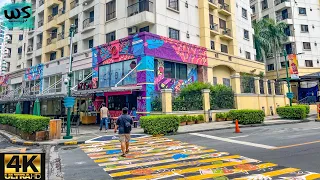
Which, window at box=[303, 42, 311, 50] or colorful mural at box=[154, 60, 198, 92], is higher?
window at box=[303, 42, 311, 50]

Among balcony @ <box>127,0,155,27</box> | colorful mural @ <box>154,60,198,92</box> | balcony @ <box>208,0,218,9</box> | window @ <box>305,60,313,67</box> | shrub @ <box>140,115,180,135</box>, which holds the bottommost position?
shrub @ <box>140,115,180,135</box>

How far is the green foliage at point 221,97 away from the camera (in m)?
21.3

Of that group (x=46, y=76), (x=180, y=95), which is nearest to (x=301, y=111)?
(x=180, y=95)

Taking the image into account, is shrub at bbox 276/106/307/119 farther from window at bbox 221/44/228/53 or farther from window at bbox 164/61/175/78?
window at bbox 164/61/175/78

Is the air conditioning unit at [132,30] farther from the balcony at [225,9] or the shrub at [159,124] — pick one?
the balcony at [225,9]

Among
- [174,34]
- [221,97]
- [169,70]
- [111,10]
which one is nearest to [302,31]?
[221,97]

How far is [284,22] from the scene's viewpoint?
41094 mm

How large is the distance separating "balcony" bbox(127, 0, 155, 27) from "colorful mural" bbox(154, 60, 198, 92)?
414 centimetres

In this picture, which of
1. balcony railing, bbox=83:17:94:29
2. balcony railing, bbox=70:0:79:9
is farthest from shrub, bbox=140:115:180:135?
balcony railing, bbox=70:0:79:9

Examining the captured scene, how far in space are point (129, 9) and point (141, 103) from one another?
10.1 metres

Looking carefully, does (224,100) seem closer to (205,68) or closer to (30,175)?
(205,68)

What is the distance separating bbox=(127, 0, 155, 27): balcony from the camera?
2119cm

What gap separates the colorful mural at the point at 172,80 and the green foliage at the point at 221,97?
3022 millimetres

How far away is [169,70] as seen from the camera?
21.9 m
